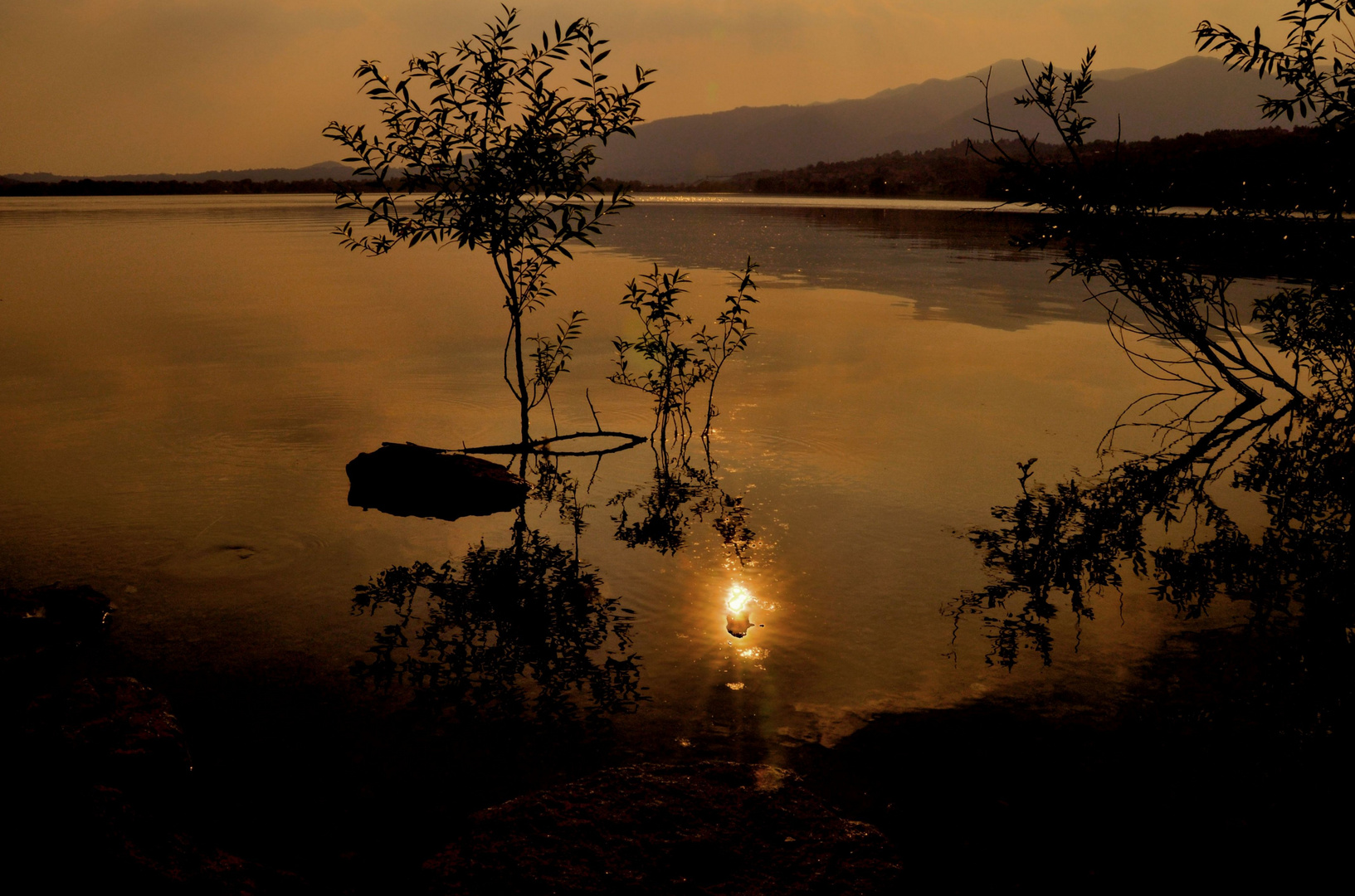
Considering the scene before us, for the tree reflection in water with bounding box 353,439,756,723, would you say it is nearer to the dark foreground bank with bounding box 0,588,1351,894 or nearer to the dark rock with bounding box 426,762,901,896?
the dark foreground bank with bounding box 0,588,1351,894

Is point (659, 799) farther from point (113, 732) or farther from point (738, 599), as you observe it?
point (738, 599)

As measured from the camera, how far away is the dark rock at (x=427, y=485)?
34.2ft

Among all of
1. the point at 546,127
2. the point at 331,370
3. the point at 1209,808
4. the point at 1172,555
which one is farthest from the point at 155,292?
the point at 1209,808

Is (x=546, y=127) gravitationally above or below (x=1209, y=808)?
above

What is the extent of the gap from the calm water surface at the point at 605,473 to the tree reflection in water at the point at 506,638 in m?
0.22

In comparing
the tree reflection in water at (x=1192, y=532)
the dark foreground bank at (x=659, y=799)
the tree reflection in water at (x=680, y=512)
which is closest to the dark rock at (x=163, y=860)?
the dark foreground bank at (x=659, y=799)

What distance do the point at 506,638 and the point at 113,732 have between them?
2773 mm

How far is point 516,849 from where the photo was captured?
15.0 feet

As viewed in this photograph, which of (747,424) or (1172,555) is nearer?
(1172,555)

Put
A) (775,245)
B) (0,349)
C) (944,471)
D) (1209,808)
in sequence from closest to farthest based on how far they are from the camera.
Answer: (1209,808) → (944,471) → (0,349) → (775,245)

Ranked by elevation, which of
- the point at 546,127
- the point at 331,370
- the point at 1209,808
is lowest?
the point at 1209,808

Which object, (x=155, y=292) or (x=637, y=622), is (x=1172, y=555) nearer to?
(x=637, y=622)

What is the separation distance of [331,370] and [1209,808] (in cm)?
1642

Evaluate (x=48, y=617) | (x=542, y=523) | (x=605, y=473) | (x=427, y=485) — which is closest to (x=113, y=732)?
(x=48, y=617)
